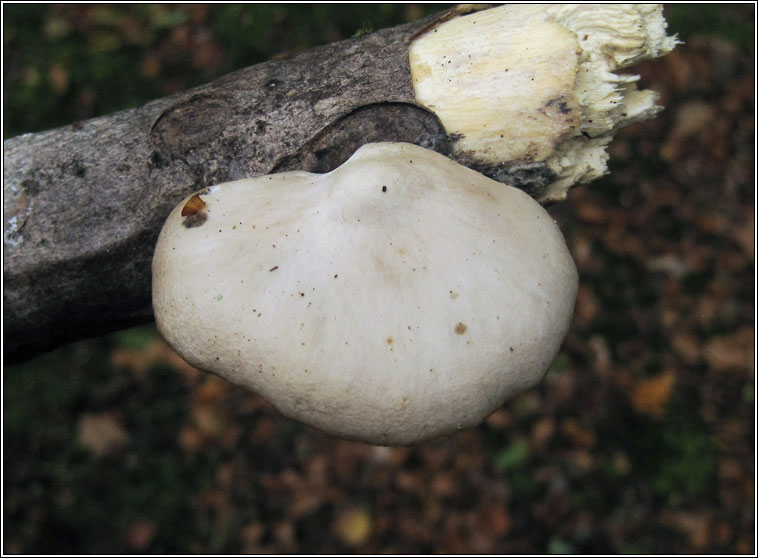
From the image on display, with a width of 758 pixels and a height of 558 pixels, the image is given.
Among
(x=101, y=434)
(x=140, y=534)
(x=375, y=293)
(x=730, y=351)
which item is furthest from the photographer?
(x=730, y=351)

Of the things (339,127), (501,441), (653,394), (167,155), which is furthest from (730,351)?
(167,155)

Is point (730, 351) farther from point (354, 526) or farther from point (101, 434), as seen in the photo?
point (101, 434)

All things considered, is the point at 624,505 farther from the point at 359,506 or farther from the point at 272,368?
the point at 272,368

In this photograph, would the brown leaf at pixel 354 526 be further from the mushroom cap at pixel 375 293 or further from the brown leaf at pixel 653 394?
the mushroom cap at pixel 375 293

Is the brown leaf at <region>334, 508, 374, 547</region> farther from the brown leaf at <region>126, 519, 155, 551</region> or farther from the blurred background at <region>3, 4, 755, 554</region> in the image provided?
the brown leaf at <region>126, 519, 155, 551</region>

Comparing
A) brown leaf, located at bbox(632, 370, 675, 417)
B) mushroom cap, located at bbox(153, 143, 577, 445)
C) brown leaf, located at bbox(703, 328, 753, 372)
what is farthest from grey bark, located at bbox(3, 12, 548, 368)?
brown leaf, located at bbox(703, 328, 753, 372)
